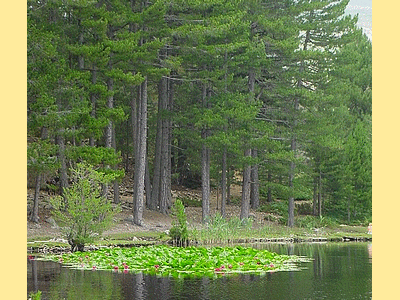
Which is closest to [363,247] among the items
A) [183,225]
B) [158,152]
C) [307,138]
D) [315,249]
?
[315,249]

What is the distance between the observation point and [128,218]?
2623 centimetres

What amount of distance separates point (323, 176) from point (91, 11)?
17325 mm

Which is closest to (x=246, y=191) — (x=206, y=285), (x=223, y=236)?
(x=223, y=236)

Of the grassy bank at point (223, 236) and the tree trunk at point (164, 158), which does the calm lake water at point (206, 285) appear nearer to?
the grassy bank at point (223, 236)

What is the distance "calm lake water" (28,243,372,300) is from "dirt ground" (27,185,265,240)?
20.8 feet

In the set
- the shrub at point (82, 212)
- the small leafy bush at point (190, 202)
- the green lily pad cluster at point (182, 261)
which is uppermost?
the shrub at point (82, 212)

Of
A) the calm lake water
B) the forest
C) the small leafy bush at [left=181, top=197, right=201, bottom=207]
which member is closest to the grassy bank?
the forest

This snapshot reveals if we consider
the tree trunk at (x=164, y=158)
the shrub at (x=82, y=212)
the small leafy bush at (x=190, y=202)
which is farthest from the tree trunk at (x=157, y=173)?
the shrub at (x=82, y=212)

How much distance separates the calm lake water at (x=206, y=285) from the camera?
1103 centimetres

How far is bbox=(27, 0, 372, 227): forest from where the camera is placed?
72.1 feet

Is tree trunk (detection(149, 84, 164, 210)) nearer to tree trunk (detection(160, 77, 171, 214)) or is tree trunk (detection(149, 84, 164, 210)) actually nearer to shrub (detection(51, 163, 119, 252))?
tree trunk (detection(160, 77, 171, 214))

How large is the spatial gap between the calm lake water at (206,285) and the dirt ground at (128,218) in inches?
250

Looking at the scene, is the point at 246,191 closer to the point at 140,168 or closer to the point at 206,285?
the point at 140,168

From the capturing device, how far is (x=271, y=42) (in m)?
28.3
